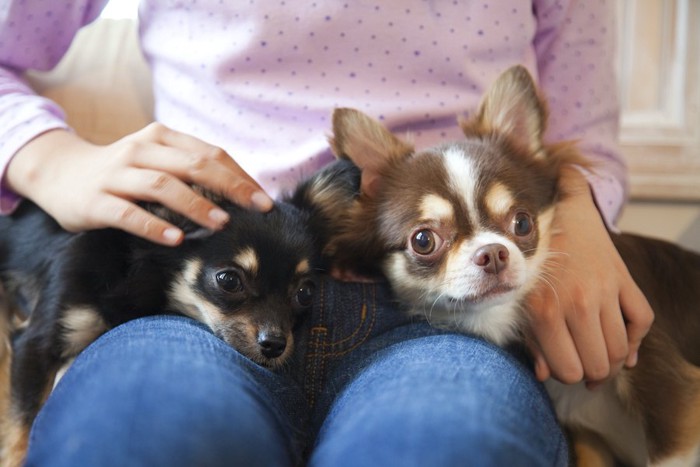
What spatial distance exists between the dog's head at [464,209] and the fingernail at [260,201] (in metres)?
0.16

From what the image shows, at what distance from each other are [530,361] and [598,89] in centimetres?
67

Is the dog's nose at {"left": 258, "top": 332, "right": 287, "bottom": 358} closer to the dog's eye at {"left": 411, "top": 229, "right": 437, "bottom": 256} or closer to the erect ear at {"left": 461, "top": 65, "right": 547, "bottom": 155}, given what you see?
the dog's eye at {"left": 411, "top": 229, "right": 437, "bottom": 256}

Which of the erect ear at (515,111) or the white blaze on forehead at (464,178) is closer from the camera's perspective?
the white blaze on forehead at (464,178)

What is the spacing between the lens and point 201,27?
152 centimetres

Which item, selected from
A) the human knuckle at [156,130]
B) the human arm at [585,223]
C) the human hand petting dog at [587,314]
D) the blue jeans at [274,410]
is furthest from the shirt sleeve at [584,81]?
the human knuckle at [156,130]

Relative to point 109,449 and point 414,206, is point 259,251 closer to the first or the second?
point 414,206

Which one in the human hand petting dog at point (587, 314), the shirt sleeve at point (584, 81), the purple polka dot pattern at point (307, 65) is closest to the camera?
the human hand petting dog at point (587, 314)

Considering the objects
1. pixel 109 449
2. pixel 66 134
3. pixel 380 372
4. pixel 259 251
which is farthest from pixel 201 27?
pixel 109 449

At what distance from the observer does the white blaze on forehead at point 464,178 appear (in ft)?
4.44

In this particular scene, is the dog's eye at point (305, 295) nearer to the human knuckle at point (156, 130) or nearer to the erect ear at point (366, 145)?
the erect ear at point (366, 145)

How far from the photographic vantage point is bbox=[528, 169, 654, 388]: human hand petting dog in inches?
51.6

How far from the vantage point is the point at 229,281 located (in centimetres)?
133

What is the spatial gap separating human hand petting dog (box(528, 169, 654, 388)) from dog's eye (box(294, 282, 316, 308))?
0.44m

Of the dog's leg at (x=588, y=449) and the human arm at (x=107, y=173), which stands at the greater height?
the human arm at (x=107, y=173)
